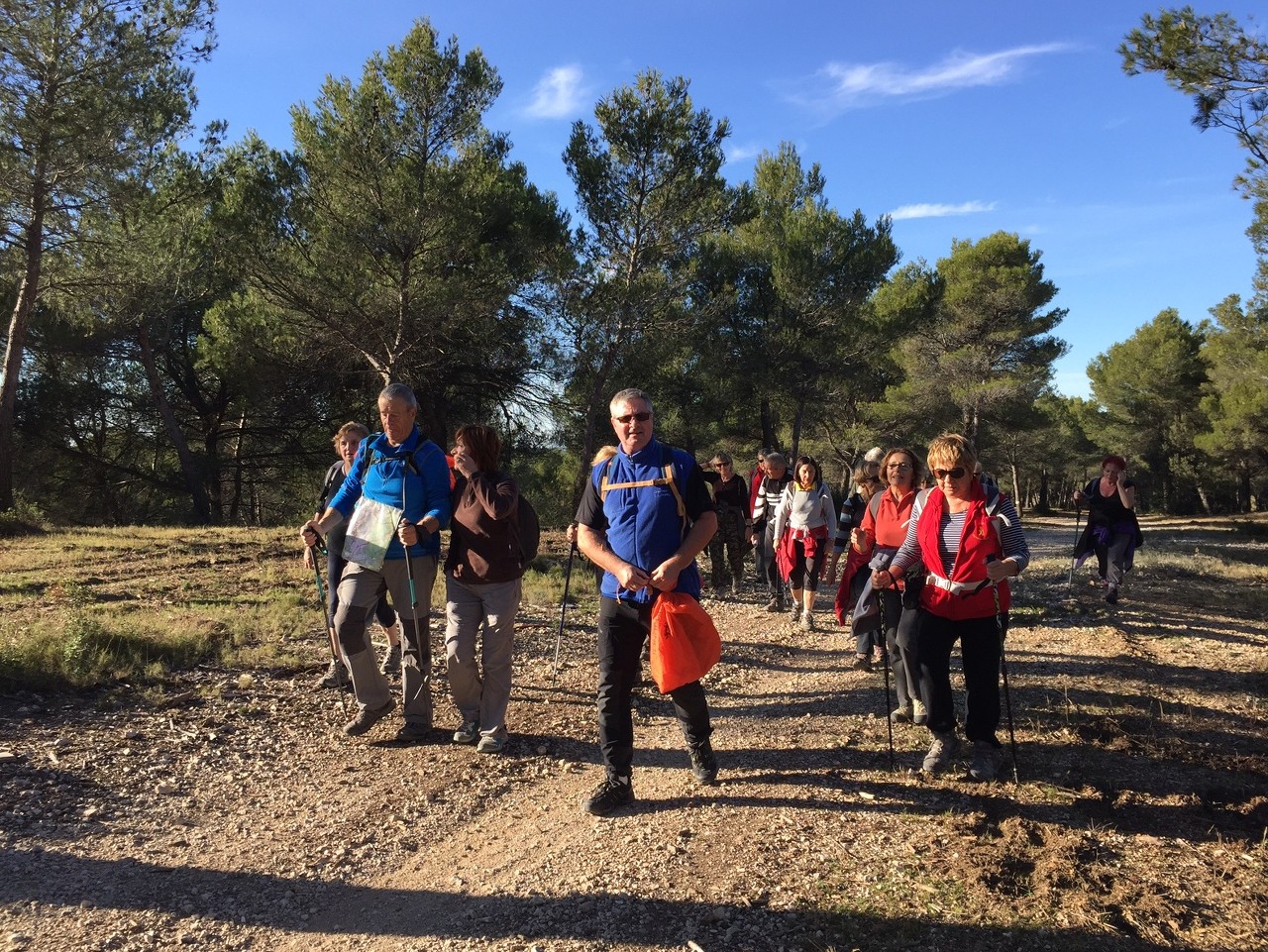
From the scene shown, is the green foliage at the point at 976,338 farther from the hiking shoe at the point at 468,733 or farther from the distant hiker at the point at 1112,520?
the hiking shoe at the point at 468,733

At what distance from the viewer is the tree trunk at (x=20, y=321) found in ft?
52.9

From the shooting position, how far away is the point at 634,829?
368cm

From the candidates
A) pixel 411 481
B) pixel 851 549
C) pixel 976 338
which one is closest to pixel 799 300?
pixel 976 338

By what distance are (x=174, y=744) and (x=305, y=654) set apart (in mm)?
1948

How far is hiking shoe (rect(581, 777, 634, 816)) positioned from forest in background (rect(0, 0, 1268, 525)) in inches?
423

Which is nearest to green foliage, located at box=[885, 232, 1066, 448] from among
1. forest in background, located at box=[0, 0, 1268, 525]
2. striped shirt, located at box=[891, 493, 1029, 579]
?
forest in background, located at box=[0, 0, 1268, 525]

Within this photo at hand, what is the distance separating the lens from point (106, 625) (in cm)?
636

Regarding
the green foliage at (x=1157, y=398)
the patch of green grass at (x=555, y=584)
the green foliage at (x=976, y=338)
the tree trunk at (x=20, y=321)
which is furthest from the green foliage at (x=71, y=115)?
the green foliage at (x=1157, y=398)

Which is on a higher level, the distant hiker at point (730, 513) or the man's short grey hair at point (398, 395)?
the man's short grey hair at point (398, 395)

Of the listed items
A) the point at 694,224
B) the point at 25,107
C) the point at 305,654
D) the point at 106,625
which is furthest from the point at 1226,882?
the point at 25,107

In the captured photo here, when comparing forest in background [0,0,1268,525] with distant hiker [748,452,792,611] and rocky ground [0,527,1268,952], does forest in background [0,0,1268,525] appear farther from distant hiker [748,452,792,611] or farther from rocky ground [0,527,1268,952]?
rocky ground [0,527,1268,952]

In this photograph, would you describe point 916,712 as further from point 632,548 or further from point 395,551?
point 395,551

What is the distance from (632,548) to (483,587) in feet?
4.00

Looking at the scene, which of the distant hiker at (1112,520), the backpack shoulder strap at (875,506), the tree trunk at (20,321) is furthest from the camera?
the tree trunk at (20,321)
